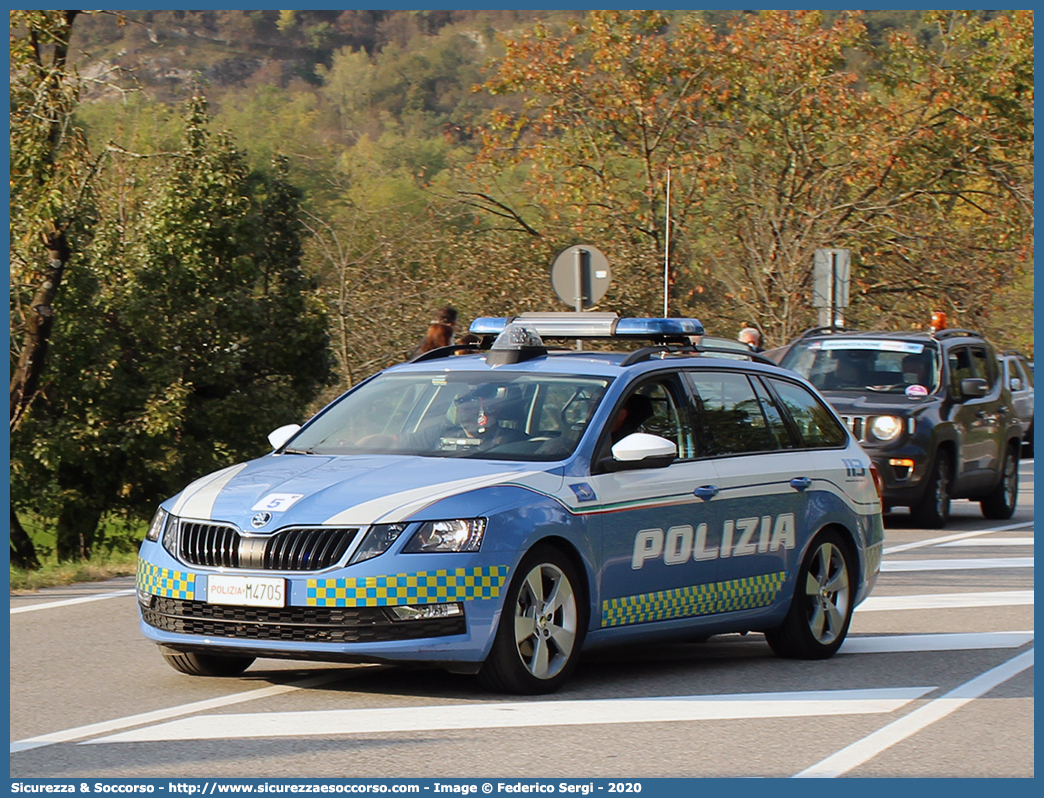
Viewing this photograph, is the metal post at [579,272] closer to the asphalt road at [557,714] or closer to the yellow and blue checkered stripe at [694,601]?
the asphalt road at [557,714]

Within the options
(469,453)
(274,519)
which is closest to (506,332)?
(469,453)

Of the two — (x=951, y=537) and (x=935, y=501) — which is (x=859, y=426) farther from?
(x=951, y=537)

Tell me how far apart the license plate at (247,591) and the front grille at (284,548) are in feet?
0.19

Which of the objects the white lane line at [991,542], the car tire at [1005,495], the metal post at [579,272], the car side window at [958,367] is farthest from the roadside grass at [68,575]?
the car tire at [1005,495]

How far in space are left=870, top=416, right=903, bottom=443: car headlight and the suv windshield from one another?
0.56 meters

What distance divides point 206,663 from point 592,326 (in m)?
2.70

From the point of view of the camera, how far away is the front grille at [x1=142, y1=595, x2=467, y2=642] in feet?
22.3

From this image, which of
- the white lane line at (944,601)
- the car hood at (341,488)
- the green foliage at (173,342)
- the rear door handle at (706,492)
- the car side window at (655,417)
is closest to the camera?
the car hood at (341,488)

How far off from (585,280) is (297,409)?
36.0 ft

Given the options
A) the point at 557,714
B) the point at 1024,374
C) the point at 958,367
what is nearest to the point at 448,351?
the point at 557,714

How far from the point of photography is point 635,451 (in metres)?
7.69

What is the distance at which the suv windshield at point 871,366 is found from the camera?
17250 mm

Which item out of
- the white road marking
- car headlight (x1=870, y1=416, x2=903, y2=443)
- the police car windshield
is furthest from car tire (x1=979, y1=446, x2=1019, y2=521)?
the police car windshield

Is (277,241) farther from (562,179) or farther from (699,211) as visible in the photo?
(699,211)
